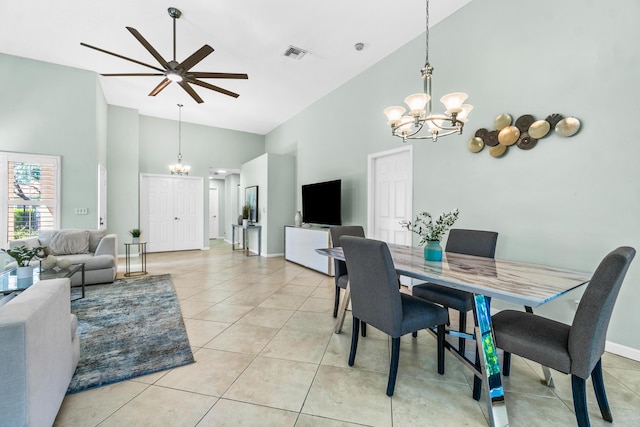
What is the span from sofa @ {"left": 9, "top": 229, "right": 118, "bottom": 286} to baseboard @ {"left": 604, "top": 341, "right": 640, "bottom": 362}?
18.6 feet

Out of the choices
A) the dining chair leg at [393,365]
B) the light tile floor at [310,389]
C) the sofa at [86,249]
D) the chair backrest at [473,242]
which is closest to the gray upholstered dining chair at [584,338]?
the light tile floor at [310,389]

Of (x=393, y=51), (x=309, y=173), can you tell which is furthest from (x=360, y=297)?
(x=309, y=173)

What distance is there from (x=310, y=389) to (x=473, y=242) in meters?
1.85

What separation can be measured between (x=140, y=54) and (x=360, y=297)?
475 centimetres

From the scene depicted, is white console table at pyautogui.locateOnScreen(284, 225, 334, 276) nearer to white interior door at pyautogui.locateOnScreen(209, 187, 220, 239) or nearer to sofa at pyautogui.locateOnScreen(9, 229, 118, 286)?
sofa at pyautogui.locateOnScreen(9, 229, 118, 286)

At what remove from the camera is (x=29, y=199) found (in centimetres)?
439

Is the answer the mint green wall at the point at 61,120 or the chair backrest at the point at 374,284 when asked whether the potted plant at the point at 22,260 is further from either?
the chair backrest at the point at 374,284

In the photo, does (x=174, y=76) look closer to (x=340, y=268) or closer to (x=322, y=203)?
(x=340, y=268)

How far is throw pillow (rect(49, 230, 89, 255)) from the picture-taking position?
4062 millimetres

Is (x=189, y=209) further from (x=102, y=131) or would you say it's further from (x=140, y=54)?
(x=140, y=54)

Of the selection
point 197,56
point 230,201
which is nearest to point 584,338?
point 197,56

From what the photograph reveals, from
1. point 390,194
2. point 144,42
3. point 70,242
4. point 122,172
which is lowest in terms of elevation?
point 70,242

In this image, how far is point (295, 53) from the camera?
4.07 meters

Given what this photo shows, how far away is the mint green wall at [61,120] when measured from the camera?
4.28 meters
